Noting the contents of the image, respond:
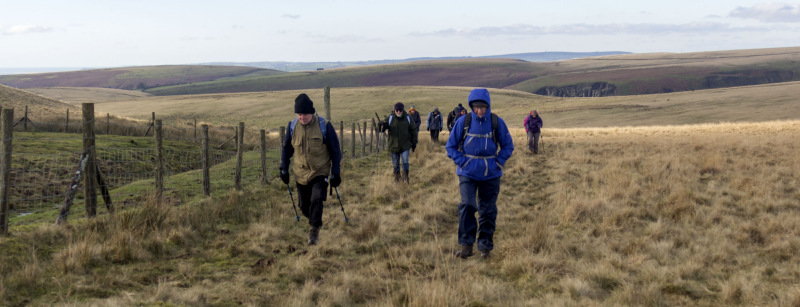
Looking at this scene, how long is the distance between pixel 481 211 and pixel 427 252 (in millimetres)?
817

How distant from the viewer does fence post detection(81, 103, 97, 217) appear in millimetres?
7324

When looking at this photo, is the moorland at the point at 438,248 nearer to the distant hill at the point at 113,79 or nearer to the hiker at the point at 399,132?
the hiker at the point at 399,132

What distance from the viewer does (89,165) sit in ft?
24.1

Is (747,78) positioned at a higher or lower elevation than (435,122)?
higher

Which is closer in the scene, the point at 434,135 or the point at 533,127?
the point at 533,127

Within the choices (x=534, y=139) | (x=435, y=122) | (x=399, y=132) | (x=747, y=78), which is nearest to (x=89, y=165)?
(x=399, y=132)

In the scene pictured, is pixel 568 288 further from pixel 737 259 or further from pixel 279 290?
pixel 279 290

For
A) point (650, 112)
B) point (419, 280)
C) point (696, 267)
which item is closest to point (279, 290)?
point (419, 280)

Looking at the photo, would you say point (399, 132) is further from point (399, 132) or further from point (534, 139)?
point (534, 139)

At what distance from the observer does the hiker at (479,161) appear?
641 centimetres

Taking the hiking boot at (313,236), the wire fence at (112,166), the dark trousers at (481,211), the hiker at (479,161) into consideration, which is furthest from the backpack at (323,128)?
the wire fence at (112,166)

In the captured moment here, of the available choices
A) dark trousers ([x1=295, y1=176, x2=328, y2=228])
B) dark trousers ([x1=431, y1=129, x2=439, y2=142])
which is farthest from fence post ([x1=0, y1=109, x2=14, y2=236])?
dark trousers ([x1=431, y1=129, x2=439, y2=142])

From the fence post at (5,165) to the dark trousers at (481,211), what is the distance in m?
5.34

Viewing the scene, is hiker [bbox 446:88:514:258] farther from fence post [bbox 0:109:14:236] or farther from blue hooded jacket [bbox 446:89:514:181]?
fence post [bbox 0:109:14:236]
